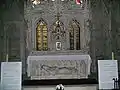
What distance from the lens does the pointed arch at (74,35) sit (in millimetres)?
10180

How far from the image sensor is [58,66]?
9.94 metres

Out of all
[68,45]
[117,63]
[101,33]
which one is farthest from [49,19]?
[117,63]

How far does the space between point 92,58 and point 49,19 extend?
218 centimetres

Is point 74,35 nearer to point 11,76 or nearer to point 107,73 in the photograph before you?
point 107,73

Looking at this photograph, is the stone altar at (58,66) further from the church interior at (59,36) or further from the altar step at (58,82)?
A: the altar step at (58,82)

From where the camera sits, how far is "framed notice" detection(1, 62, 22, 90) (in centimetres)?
867

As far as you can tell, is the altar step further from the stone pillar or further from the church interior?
the stone pillar

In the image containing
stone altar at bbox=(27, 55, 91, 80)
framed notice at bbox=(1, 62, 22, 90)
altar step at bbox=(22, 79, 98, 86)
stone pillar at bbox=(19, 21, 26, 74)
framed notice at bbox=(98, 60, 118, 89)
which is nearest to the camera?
framed notice at bbox=(1, 62, 22, 90)

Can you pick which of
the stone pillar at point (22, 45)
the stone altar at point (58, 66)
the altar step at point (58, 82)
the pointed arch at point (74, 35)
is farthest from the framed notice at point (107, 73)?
the stone pillar at point (22, 45)

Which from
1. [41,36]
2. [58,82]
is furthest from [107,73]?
[41,36]

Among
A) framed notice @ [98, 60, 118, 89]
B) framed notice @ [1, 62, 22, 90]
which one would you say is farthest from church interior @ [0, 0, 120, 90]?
framed notice @ [1, 62, 22, 90]

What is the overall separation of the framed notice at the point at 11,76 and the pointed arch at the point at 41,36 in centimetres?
156

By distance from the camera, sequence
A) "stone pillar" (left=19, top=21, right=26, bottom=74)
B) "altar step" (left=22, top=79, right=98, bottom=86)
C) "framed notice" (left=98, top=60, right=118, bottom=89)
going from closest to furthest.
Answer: "framed notice" (left=98, top=60, right=118, bottom=89) → "altar step" (left=22, top=79, right=98, bottom=86) → "stone pillar" (left=19, top=21, right=26, bottom=74)

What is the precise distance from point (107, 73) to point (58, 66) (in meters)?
1.88
